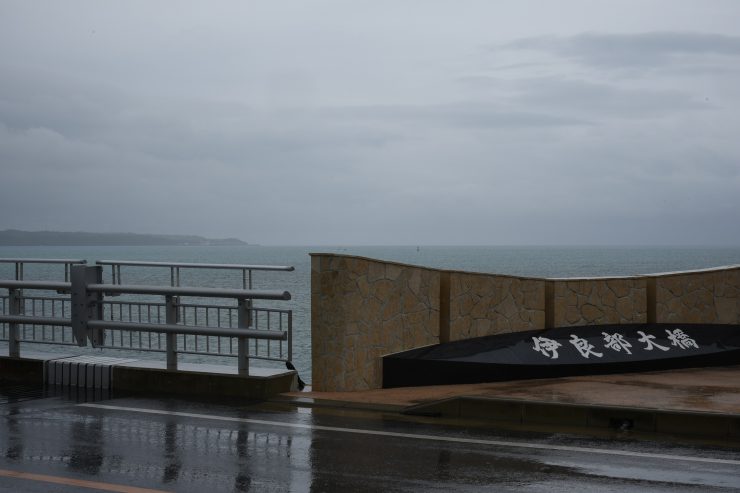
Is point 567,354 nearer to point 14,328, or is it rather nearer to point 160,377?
point 160,377

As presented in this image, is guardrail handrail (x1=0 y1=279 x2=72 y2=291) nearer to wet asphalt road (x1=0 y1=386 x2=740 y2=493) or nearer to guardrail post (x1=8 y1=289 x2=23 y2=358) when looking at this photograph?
guardrail post (x1=8 y1=289 x2=23 y2=358)

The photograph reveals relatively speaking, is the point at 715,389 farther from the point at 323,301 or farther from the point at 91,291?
the point at 91,291

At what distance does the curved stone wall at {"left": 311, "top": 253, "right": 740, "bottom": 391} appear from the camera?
11094 millimetres

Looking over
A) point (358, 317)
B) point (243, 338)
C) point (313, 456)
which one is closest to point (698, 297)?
point (358, 317)

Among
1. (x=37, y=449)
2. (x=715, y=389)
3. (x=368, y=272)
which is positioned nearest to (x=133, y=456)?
(x=37, y=449)

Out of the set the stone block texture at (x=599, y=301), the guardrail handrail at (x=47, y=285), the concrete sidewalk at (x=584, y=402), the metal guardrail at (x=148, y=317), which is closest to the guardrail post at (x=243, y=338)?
the metal guardrail at (x=148, y=317)

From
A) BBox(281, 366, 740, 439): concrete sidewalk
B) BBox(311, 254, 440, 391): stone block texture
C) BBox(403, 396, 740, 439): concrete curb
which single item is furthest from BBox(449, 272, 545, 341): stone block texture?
BBox(403, 396, 740, 439): concrete curb

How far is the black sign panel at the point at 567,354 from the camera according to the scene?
11.9m

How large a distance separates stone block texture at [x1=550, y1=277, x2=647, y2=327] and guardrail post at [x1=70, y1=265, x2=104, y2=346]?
6153 mm

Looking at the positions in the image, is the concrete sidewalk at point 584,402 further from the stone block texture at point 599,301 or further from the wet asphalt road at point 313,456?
the stone block texture at point 599,301

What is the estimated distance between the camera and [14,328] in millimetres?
12711

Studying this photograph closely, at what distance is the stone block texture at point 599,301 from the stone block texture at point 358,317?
240 centimetres

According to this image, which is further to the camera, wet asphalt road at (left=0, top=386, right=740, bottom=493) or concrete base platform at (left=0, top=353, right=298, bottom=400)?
concrete base platform at (left=0, top=353, right=298, bottom=400)

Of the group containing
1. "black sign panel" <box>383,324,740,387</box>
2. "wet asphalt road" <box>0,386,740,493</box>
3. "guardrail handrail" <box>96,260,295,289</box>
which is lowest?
"wet asphalt road" <box>0,386,740,493</box>
